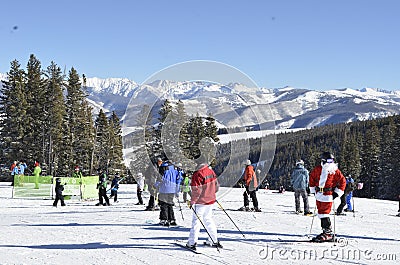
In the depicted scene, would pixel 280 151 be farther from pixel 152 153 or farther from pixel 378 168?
pixel 152 153

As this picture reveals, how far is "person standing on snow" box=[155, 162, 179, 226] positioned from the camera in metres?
12.5

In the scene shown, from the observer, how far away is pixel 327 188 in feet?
33.8

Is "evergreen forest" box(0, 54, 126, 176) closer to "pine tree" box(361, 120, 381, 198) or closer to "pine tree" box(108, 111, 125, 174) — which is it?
"pine tree" box(108, 111, 125, 174)

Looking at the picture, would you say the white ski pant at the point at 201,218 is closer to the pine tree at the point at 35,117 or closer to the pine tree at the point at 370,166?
the pine tree at the point at 35,117

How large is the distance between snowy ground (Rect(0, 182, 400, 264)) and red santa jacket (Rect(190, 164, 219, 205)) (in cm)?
103

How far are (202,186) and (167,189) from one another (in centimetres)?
365

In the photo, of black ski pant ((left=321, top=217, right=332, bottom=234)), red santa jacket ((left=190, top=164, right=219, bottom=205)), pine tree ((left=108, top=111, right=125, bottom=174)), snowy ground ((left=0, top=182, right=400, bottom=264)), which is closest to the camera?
snowy ground ((left=0, top=182, right=400, bottom=264))

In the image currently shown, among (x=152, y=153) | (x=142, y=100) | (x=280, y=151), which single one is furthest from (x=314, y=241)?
(x=280, y=151)

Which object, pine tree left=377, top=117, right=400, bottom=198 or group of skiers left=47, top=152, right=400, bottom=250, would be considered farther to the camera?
pine tree left=377, top=117, right=400, bottom=198

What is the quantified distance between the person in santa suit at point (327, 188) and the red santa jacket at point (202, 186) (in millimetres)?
2697

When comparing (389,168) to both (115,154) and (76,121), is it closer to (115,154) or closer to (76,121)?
(115,154)

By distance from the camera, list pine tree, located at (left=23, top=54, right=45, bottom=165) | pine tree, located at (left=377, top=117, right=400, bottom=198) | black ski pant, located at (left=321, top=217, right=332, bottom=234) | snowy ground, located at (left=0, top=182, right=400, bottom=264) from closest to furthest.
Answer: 1. snowy ground, located at (left=0, top=182, right=400, bottom=264)
2. black ski pant, located at (left=321, top=217, right=332, bottom=234)
3. pine tree, located at (left=23, top=54, right=45, bottom=165)
4. pine tree, located at (left=377, top=117, right=400, bottom=198)

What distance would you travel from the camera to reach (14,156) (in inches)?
1725

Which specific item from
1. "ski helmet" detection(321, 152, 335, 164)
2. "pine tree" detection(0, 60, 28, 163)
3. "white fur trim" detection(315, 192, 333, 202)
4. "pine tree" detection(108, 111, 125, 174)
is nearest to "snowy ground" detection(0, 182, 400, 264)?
"white fur trim" detection(315, 192, 333, 202)
